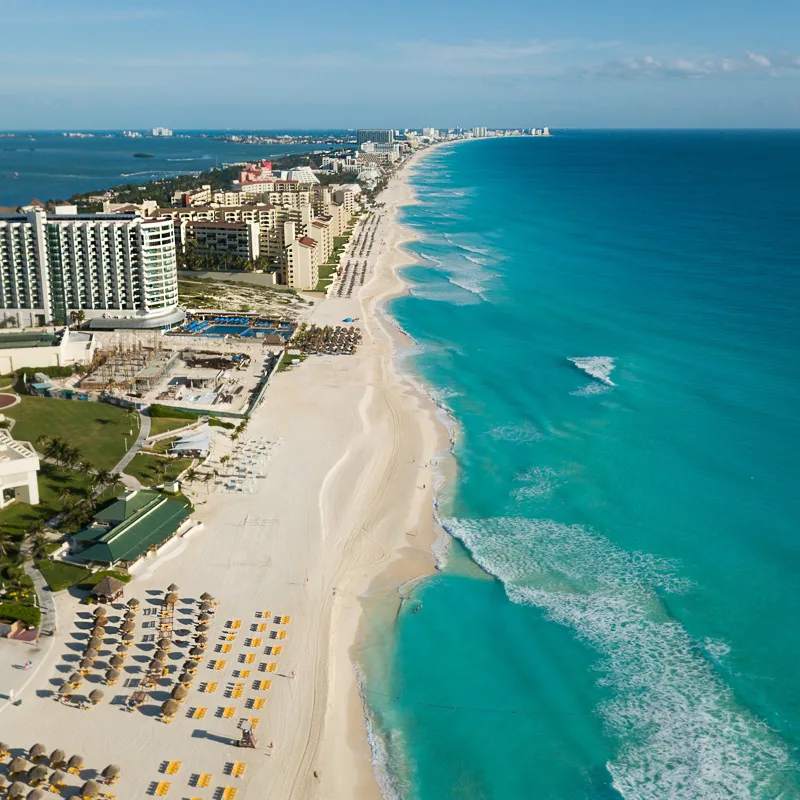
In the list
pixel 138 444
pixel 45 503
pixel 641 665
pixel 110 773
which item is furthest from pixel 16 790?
pixel 138 444

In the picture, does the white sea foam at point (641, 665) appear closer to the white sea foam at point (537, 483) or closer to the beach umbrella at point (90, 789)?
the white sea foam at point (537, 483)

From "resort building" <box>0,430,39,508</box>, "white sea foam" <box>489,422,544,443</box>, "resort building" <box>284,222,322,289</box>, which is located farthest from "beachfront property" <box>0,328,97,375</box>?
"resort building" <box>284,222,322,289</box>

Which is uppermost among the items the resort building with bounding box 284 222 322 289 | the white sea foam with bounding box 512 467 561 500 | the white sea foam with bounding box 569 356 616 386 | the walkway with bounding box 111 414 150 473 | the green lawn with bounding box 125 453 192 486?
the resort building with bounding box 284 222 322 289

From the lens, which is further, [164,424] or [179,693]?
[164,424]

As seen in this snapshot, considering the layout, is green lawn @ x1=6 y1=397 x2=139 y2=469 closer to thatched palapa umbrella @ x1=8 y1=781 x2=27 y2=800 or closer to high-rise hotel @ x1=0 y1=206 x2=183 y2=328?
high-rise hotel @ x1=0 y1=206 x2=183 y2=328

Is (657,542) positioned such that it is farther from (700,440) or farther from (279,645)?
(279,645)

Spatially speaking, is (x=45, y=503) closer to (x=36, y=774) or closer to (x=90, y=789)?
(x=36, y=774)

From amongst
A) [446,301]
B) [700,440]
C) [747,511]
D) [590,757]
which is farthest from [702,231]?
[590,757]
